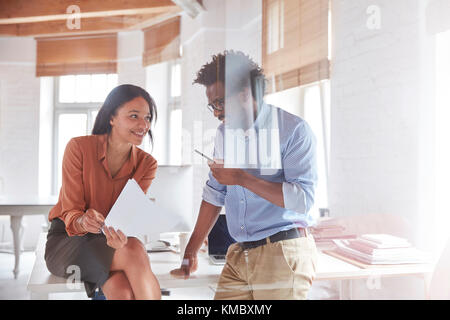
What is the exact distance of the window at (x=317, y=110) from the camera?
0.79 metres

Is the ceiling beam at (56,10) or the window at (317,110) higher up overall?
the ceiling beam at (56,10)

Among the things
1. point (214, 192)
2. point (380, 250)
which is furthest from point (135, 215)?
point (380, 250)

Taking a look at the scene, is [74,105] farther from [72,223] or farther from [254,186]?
[254,186]

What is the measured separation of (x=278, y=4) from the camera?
2.67 feet

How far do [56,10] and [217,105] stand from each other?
365 mm

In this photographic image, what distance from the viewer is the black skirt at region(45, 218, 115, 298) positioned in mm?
730

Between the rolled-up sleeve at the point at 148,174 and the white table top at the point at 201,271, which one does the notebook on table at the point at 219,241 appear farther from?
the rolled-up sleeve at the point at 148,174

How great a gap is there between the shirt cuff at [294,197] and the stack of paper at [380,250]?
17cm

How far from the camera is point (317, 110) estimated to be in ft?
2.64

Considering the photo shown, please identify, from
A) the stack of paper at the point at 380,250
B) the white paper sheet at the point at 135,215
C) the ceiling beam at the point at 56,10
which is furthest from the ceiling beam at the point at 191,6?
the stack of paper at the point at 380,250

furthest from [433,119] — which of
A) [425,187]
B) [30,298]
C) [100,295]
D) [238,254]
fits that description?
[30,298]
